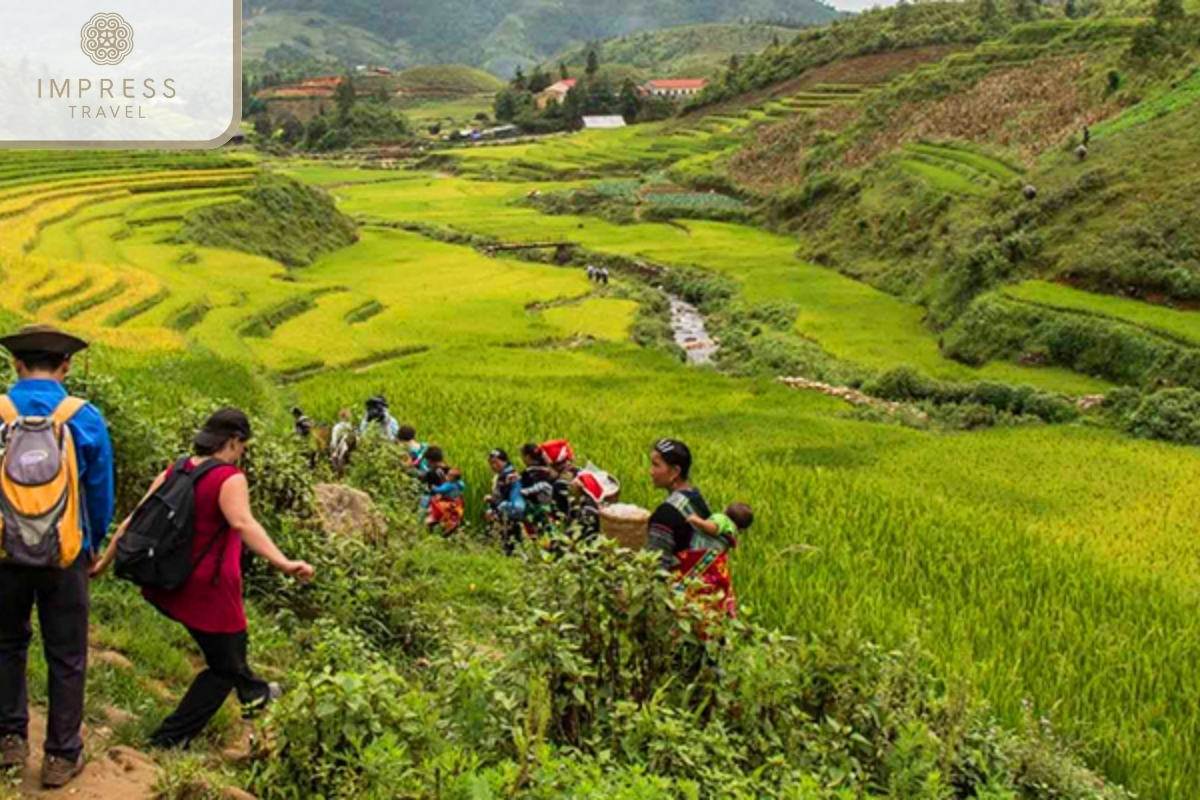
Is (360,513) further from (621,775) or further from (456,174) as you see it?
(456,174)

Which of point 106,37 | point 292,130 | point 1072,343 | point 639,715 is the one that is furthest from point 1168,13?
point 292,130

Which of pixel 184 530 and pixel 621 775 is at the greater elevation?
pixel 184 530

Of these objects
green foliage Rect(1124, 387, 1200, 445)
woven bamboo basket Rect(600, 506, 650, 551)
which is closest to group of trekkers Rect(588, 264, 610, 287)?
green foliage Rect(1124, 387, 1200, 445)

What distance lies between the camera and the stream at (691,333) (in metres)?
24.7

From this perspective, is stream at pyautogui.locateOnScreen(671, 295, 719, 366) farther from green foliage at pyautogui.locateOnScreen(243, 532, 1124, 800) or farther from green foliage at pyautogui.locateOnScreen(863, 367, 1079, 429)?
green foliage at pyautogui.locateOnScreen(243, 532, 1124, 800)

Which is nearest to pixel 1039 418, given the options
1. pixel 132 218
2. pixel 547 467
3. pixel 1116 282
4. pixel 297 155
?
pixel 1116 282

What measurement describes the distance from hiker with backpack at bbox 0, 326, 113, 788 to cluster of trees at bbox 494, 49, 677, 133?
77833 mm

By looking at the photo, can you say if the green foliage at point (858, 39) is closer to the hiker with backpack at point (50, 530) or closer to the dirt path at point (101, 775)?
the hiker with backpack at point (50, 530)

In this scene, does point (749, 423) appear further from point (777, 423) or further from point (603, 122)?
point (603, 122)

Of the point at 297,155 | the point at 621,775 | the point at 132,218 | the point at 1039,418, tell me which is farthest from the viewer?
the point at 297,155

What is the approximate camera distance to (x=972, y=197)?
3080cm

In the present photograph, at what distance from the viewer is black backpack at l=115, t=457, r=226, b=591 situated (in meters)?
3.97

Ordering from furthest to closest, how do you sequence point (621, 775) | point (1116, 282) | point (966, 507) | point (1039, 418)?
point (1116, 282) < point (1039, 418) < point (966, 507) < point (621, 775)

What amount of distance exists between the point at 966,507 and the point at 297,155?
231ft
